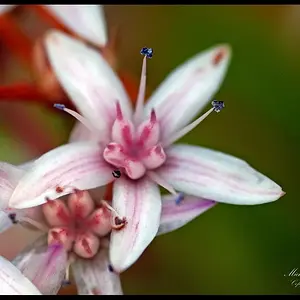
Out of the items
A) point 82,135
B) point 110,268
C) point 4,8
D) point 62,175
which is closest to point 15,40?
point 4,8

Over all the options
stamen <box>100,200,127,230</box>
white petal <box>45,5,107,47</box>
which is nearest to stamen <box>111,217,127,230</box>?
stamen <box>100,200,127,230</box>

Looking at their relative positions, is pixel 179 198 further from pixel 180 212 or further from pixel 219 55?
pixel 219 55

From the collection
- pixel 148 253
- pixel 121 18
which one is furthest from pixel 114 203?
pixel 121 18

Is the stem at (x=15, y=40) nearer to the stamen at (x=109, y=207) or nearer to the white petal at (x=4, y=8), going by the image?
the white petal at (x=4, y=8)

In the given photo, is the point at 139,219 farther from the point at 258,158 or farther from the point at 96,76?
the point at 258,158

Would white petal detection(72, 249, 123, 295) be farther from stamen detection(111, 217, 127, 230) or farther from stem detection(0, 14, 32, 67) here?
stem detection(0, 14, 32, 67)

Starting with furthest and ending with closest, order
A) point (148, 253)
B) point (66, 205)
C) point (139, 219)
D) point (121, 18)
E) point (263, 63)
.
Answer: point (121, 18), point (263, 63), point (148, 253), point (66, 205), point (139, 219)

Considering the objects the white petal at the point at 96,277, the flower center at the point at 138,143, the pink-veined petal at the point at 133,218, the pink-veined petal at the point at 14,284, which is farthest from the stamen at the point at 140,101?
the pink-veined petal at the point at 14,284
